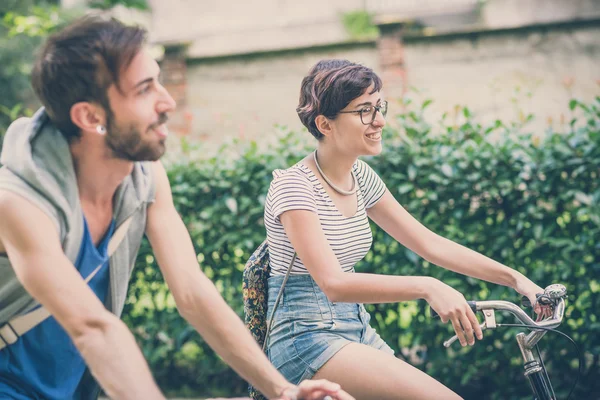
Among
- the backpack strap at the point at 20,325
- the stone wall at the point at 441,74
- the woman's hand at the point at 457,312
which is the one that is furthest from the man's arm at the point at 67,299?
the stone wall at the point at 441,74

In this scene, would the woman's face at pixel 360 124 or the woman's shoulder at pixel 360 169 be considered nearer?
the woman's face at pixel 360 124

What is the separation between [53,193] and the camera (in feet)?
5.77

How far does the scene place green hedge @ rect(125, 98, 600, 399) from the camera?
4.25 metres

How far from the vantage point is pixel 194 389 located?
17.6 ft

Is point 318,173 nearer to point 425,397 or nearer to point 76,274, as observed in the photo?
point 425,397

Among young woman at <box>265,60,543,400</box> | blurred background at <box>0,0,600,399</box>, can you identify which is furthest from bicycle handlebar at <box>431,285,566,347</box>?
blurred background at <box>0,0,600,399</box>

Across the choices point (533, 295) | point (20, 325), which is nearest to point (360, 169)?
point (533, 295)

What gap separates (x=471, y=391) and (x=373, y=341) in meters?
2.29

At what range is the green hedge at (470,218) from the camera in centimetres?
425

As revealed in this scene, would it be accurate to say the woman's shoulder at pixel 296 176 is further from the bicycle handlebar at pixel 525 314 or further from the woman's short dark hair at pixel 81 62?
the woman's short dark hair at pixel 81 62

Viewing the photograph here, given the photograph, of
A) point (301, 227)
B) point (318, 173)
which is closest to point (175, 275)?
point (301, 227)

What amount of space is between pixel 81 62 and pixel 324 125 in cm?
113

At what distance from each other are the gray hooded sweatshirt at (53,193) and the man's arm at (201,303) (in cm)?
6

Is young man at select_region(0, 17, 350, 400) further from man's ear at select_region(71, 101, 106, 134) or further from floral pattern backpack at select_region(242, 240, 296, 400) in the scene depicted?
floral pattern backpack at select_region(242, 240, 296, 400)
